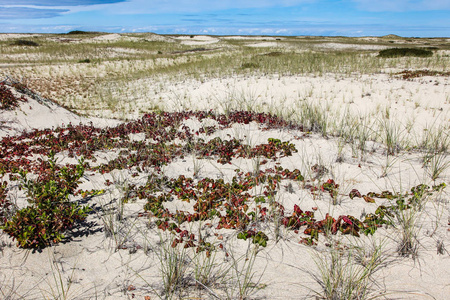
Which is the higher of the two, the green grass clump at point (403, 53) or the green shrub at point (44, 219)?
the green grass clump at point (403, 53)

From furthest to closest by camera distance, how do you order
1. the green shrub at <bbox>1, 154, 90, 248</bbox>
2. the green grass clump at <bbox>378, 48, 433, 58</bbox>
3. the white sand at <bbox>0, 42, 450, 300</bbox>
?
1. the green grass clump at <bbox>378, 48, 433, 58</bbox>
2. the green shrub at <bbox>1, 154, 90, 248</bbox>
3. the white sand at <bbox>0, 42, 450, 300</bbox>

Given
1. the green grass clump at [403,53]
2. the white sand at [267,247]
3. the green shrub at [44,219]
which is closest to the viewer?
the white sand at [267,247]

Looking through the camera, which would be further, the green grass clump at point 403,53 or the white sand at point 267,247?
the green grass clump at point 403,53

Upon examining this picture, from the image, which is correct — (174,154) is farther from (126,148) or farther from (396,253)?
(396,253)

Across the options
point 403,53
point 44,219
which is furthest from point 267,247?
point 403,53

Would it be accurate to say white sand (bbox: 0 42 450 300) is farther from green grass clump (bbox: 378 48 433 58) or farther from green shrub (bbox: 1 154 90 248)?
green grass clump (bbox: 378 48 433 58)

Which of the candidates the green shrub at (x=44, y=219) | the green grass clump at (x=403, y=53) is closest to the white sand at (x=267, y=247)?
the green shrub at (x=44, y=219)

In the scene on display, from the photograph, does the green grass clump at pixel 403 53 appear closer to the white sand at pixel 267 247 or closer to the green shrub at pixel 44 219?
the white sand at pixel 267 247

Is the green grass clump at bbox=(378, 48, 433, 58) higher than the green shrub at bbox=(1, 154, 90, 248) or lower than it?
higher

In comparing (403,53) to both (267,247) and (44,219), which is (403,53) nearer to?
(267,247)

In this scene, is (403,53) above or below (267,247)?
above

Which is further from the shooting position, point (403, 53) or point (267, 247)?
point (403, 53)

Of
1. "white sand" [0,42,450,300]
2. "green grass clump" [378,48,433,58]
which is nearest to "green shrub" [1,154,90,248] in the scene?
"white sand" [0,42,450,300]

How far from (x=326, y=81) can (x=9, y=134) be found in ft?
39.8
